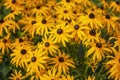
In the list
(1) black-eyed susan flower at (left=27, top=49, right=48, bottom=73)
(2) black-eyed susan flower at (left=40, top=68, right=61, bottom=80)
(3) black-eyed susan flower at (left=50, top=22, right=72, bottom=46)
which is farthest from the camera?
(3) black-eyed susan flower at (left=50, top=22, right=72, bottom=46)

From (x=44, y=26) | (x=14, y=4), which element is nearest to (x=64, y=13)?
(x=44, y=26)

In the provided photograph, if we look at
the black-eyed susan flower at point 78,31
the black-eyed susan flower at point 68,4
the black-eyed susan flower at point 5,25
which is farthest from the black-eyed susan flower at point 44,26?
the black-eyed susan flower at point 68,4

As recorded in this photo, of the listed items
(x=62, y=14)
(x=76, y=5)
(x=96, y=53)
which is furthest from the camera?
(x=76, y=5)

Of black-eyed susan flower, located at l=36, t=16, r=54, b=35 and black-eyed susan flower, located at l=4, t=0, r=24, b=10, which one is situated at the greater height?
black-eyed susan flower, located at l=4, t=0, r=24, b=10

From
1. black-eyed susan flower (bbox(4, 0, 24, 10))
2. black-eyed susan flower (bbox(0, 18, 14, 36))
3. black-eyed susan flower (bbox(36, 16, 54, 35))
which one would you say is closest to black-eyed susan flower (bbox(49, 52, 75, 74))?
black-eyed susan flower (bbox(36, 16, 54, 35))

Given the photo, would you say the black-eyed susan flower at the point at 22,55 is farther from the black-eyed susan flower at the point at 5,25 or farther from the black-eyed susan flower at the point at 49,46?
the black-eyed susan flower at the point at 5,25

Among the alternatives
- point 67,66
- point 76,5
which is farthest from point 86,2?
point 67,66

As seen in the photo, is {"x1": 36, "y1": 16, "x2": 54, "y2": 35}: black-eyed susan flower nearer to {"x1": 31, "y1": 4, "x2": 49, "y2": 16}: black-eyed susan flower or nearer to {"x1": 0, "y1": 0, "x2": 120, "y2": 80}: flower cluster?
{"x1": 0, "y1": 0, "x2": 120, "y2": 80}: flower cluster

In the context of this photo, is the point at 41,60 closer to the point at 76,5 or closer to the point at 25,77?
the point at 25,77
